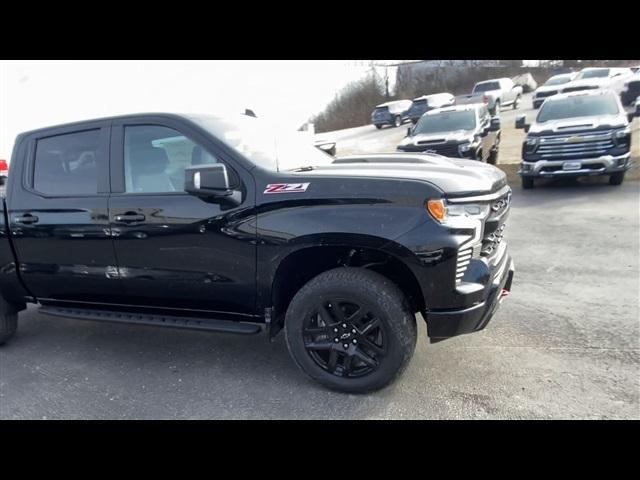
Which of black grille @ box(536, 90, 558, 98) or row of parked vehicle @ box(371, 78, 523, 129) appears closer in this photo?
black grille @ box(536, 90, 558, 98)

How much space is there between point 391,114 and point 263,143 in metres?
28.3

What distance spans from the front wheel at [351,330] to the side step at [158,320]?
1.23ft

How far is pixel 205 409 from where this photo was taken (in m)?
2.92

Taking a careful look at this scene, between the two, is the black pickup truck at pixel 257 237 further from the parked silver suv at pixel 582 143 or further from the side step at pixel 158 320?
the parked silver suv at pixel 582 143

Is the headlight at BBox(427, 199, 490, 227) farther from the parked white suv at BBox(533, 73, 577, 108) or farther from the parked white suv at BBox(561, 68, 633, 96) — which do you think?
the parked white suv at BBox(533, 73, 577, 108)

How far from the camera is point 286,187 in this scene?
2.86 m

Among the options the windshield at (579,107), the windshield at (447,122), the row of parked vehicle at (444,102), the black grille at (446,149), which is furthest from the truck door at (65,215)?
the row of parked vehicle at (444,102)

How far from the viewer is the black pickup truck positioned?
8.87 ft

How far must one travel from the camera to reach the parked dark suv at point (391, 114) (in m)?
30.1

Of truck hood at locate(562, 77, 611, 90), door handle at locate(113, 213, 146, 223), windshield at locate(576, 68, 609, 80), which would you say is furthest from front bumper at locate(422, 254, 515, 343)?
windshield at locate(576, 68, 609, 80)

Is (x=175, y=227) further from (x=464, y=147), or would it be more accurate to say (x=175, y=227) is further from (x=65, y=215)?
(x=464, y=147)

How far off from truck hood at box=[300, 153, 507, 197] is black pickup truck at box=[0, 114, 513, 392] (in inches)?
0.7
